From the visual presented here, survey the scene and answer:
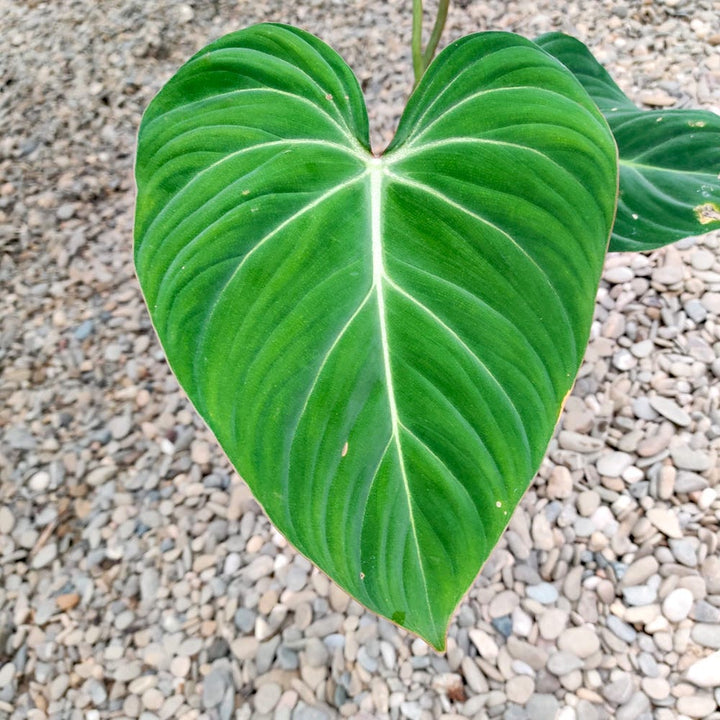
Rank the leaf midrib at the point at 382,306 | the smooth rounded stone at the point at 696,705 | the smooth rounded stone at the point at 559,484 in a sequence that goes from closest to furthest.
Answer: the leaf midrib at the point at 382,306 < the smooth rounded stone at the point at 696,705 < the smooth rounded stone at the point at 559,484

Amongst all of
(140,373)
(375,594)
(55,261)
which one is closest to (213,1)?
(55,261)

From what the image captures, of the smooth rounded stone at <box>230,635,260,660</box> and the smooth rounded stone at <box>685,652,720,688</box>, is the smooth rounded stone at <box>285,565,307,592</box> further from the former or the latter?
the smooth rounded stone at <box>685,652,720,688</box>

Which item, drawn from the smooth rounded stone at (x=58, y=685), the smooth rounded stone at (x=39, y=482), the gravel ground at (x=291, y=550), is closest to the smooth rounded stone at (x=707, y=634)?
the gravel ground at (x=291, y=550)

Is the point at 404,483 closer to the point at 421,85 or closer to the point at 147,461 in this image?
the point at 421,85

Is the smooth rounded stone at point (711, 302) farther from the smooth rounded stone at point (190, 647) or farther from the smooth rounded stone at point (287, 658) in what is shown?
the smooth rounded stone at point (190, 647)

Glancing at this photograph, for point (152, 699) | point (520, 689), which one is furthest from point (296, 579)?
point (520, 689)

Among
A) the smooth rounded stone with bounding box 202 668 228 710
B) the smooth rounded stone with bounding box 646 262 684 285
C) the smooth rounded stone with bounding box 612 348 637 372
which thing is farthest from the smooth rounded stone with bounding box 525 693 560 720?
the smooth rounded stone with bounding box 646 262 684 285
